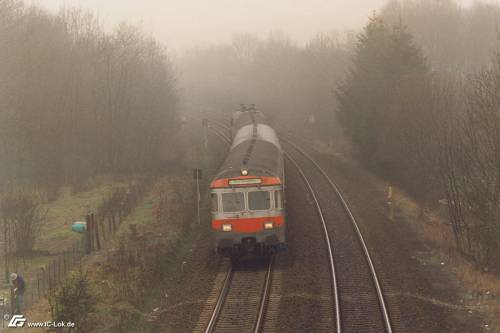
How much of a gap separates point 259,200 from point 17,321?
7.61 metres

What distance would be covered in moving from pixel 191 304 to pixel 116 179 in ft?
70.4

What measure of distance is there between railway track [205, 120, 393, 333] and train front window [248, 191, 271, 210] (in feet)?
9.90

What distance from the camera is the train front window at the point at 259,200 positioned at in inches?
639

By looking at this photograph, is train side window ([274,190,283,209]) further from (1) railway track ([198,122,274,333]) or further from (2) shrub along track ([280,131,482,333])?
(2) shrub along track ([280,131,482,333])

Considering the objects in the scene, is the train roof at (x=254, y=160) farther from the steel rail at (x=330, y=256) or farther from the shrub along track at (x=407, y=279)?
the shrub along track at (x=407, y=279)

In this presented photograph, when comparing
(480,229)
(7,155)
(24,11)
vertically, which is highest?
(24,11)

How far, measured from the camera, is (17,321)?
13.2 metres

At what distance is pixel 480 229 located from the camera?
16125mm

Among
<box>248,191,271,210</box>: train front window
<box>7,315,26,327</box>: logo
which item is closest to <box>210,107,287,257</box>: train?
<box>248,191,271,210</box>: train front window

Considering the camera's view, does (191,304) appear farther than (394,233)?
No

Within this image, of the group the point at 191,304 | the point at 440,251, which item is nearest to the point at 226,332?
the point at 191,304

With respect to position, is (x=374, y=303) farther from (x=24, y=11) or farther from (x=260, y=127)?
(x=24, y=11)

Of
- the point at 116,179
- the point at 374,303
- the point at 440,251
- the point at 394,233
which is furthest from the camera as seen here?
the point at 116,179

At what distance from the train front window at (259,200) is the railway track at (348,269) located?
302 cm
